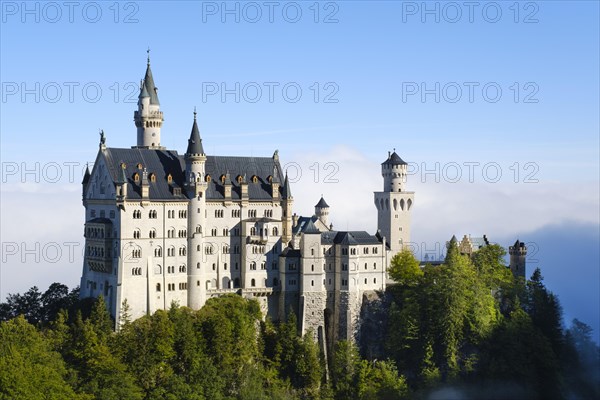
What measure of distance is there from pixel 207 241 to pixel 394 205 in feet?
87.5

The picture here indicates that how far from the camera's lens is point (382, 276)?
110 meters

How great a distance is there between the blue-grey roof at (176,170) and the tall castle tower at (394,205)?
1593cm

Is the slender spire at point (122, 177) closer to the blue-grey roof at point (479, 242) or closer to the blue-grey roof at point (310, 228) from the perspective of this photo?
the blue-grey roof at point (310, 228)

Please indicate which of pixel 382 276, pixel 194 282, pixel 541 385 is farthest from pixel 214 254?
pixel 541 385

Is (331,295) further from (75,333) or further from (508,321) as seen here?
(75,333)

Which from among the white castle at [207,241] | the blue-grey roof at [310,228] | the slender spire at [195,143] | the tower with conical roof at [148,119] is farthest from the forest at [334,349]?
the tower with conical roof at [148,119]

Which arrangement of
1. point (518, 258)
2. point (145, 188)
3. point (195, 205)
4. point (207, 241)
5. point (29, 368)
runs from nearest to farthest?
1. point (29, 368)
2. point (145, 188)
3. point (195, 205)
4. point (207, 241)
5. point (518, 258)

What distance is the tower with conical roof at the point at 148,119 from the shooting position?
351ft

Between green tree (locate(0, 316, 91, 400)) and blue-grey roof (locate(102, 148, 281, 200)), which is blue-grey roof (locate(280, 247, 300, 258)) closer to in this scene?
blue-grey roof (locate(102, 148, 281, 200))

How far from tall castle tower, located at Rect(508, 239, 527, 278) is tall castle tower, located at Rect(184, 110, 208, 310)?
145ft

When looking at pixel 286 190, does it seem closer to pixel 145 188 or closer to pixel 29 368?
pixel 145 188

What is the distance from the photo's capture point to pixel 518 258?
4806 inches

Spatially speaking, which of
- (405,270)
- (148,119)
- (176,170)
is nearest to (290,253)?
(405,270)

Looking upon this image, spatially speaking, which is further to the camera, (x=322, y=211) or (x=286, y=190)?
(x=322, y=211)
